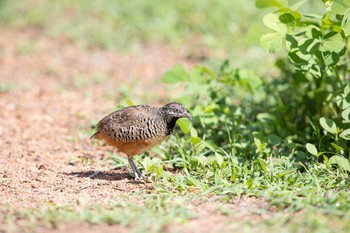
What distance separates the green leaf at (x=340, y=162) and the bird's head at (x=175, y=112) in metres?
1.44

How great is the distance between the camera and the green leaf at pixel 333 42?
5871 mm

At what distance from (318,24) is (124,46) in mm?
5641

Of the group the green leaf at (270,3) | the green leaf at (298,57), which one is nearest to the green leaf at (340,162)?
the green leaf at (298,57)

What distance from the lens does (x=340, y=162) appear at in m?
5.72

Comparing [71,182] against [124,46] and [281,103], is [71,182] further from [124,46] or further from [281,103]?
[124,46]

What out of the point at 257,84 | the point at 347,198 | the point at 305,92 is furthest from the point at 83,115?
the point at 347,198

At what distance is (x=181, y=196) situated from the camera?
5383 mm

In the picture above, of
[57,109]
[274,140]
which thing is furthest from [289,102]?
[57,109]

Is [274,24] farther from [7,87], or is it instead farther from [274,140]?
[7,87]

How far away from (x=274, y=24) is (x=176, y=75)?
5.15ft

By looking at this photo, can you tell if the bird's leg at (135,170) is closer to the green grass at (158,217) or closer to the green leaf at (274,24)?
the green grass at (158,217)

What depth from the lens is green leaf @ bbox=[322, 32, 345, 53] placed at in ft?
19.3

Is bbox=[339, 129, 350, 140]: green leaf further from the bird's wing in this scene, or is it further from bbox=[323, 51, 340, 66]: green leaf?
the bird's wing

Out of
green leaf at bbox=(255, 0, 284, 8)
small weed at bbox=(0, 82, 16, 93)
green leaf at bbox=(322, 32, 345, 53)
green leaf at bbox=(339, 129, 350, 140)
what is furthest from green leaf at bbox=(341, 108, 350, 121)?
small weed at bbox=(0, 82, 16, 93)
